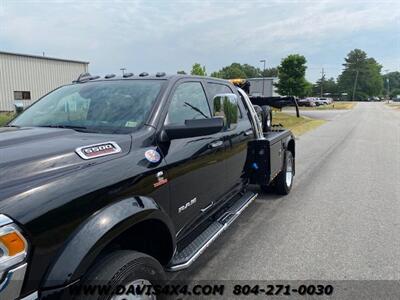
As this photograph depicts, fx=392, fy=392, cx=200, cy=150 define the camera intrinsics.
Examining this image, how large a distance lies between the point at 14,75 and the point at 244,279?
3185 cm

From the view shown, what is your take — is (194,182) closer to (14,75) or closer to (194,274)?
(194,274)

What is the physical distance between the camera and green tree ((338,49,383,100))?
142m

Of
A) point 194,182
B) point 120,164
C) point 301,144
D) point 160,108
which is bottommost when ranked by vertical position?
point 301,144

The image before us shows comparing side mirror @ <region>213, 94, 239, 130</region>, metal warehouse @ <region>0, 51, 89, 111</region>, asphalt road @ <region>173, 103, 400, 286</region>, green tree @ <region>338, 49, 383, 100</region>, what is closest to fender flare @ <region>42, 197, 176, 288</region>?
asphalt road @ <region>173, 103, 400, 286</region>

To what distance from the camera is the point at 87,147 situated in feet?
7.96

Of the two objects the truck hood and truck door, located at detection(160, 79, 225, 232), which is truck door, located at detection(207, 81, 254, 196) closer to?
truck door, located at detection(160, 79, 225, 232)

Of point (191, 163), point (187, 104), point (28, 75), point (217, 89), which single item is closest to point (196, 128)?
point (191, 163)

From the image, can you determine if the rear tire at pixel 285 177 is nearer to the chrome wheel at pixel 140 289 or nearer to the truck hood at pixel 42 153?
the truck hood at pixel 42 153

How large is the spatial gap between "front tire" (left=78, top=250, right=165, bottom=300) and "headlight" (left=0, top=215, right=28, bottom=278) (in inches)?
16.1

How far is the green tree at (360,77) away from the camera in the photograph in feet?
465

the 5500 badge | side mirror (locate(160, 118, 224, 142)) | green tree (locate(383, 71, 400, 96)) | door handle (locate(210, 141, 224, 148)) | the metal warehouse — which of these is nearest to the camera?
the 5500 badge

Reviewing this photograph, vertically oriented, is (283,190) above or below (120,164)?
below

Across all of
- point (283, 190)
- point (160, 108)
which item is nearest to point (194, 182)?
point (160, 108)

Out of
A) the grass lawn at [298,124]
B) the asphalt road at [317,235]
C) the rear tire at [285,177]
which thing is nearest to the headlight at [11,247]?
the asphalt road at [317,235]
